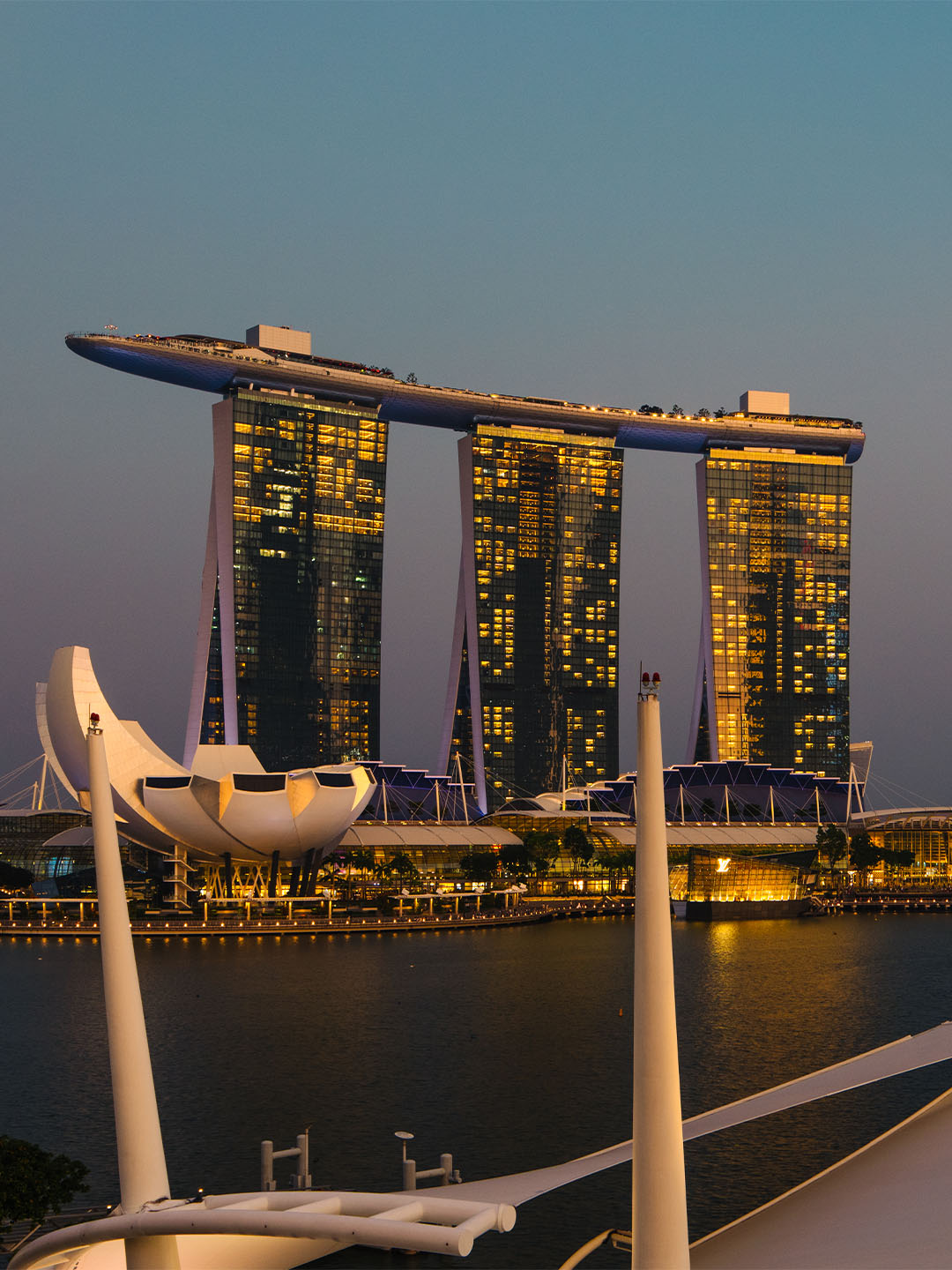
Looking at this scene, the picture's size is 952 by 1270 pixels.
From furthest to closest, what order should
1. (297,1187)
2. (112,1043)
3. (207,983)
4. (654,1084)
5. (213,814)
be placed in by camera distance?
(213,814) < (207,983) < (297,1187) < (112,1043) < (654,1084)

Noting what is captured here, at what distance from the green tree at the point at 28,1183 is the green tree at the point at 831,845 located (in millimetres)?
144868

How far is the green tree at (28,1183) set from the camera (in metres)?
27.2

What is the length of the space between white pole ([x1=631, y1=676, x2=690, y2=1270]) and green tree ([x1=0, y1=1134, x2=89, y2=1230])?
677 inches

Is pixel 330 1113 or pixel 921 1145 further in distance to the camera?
pixel 330 1113

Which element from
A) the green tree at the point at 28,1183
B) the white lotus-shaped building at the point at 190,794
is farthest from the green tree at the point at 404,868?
the green tree at the point at 28,1183

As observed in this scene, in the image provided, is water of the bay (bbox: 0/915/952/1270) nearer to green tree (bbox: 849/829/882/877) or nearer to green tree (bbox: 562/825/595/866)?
green tree (bbox: 562/825/595/866)

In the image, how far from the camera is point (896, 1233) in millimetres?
22984

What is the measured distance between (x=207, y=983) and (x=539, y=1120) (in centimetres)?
3626

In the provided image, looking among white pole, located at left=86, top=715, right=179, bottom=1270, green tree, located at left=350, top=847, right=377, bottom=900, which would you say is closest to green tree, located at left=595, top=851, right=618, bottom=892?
green tree, located at left=350, top=847, right=377, bottom=900

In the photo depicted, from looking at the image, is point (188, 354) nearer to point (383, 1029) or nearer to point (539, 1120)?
point (383, 1029)

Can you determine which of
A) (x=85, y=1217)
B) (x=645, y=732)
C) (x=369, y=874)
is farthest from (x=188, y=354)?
(x=645, y=732)

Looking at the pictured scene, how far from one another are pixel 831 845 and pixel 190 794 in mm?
80381

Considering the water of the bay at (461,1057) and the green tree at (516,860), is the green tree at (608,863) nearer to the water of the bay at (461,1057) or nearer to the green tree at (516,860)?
the green tree at (516,860)

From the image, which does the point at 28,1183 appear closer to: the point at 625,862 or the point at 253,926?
the point at 253,926
